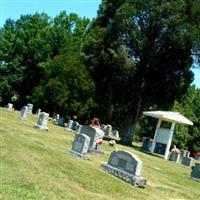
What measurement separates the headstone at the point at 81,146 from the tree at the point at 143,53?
20426 mm

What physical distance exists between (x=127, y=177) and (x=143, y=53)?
2417 cm

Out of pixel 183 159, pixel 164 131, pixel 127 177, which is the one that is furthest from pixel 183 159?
pixel 127 177

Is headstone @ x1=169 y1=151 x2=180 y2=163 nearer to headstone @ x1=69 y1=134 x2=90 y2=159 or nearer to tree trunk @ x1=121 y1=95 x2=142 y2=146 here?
tree trunk @ x1=121 y1=95 x2=142 y2=146

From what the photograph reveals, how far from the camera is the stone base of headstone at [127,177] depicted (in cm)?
1495

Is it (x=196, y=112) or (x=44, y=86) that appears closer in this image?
(x=44, y=86)

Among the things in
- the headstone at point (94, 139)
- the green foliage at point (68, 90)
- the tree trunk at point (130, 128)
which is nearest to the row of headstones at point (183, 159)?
the tree trunk at point (130, 128)

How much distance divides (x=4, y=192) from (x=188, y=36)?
29.7 m

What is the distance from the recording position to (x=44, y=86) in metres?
55.7

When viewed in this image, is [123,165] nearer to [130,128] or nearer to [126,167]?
[126,167]

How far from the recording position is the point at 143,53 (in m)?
38.7

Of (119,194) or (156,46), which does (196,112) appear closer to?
(156,46)

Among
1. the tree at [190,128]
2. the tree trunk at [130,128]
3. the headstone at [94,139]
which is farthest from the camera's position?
the tree at [190,128]

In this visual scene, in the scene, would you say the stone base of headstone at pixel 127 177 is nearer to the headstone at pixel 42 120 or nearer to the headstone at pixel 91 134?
the headstone at pixel 91 134

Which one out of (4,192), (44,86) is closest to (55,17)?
(44,86)
